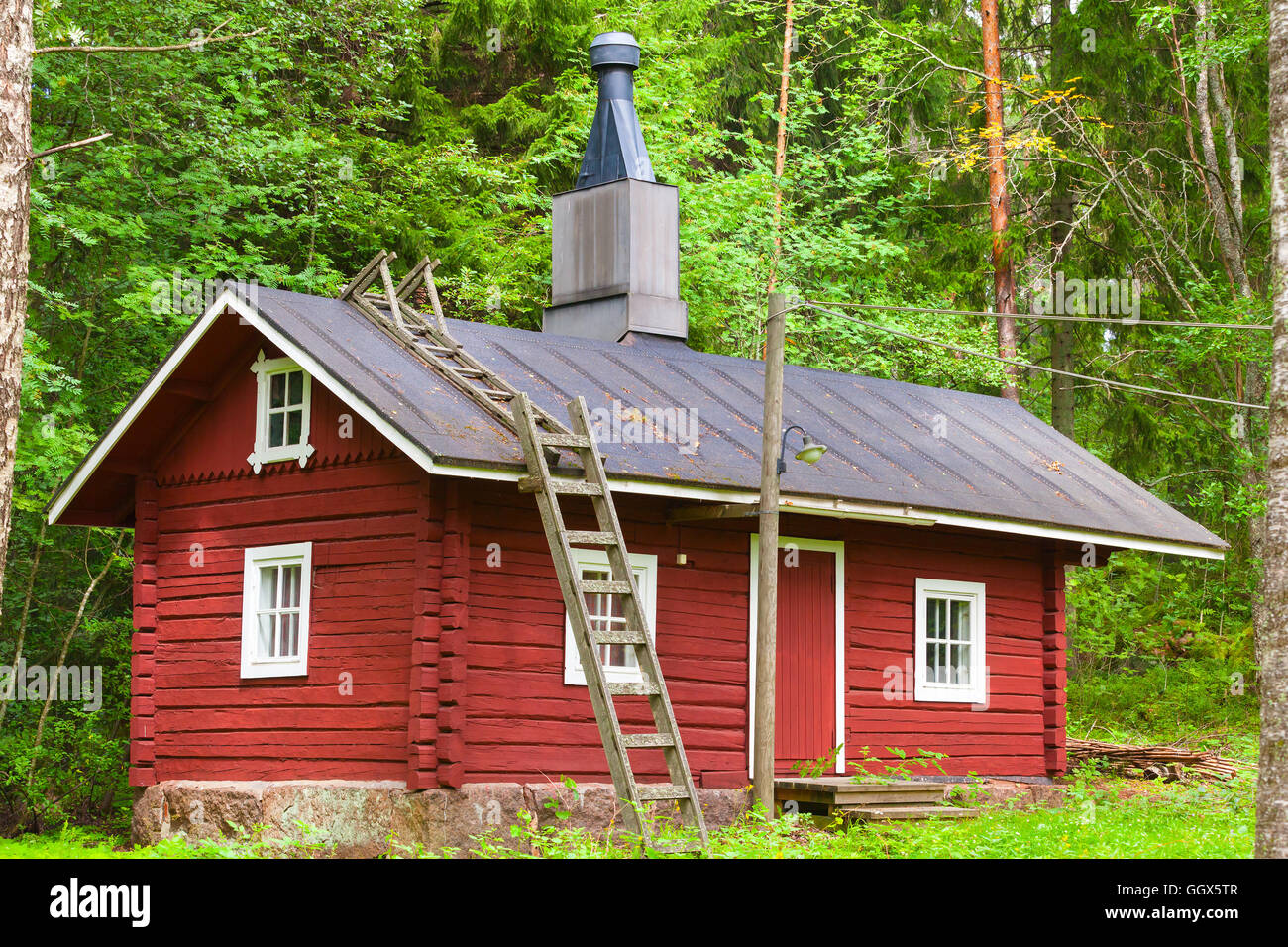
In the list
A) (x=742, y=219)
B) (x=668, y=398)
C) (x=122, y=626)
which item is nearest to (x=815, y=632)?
(x=668, y=398)

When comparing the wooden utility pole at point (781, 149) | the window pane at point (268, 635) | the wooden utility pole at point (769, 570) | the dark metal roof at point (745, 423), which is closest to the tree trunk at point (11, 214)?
the dark metal roof at point (745, 423)

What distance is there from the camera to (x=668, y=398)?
1507 centimetres

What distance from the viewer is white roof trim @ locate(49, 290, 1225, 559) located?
11820 millimetres

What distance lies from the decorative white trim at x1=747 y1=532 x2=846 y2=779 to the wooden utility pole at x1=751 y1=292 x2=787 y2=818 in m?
1.67

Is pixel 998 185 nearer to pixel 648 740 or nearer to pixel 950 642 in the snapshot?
pixel 950 642

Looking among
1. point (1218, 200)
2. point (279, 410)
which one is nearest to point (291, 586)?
point (279, 410)

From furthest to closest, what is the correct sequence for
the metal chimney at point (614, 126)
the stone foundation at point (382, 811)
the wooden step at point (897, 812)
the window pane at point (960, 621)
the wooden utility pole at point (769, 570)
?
the metal chimney at point (614, 126) → the window pane at point (960, 621) → the wooden step at point (897, 812) → the wooden utility pole at point (769, 570) → the stone foundation at point (382, 811)

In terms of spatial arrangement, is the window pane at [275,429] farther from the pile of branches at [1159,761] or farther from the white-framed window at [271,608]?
the pile of branches at [1159,761]

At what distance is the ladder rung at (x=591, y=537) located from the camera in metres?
11.2

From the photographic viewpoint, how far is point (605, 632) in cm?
1135

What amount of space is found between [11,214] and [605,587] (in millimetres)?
4968

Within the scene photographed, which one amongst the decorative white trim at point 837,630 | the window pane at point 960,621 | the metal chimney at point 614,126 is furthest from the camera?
the metal chimney at point 614,126

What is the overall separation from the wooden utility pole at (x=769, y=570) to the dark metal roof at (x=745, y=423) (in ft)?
1.87

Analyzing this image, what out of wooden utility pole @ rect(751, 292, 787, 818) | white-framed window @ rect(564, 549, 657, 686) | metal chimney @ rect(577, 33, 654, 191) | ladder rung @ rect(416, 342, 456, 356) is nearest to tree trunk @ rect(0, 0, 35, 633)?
ladder rung @ rect(416, 342, 456, 356)
